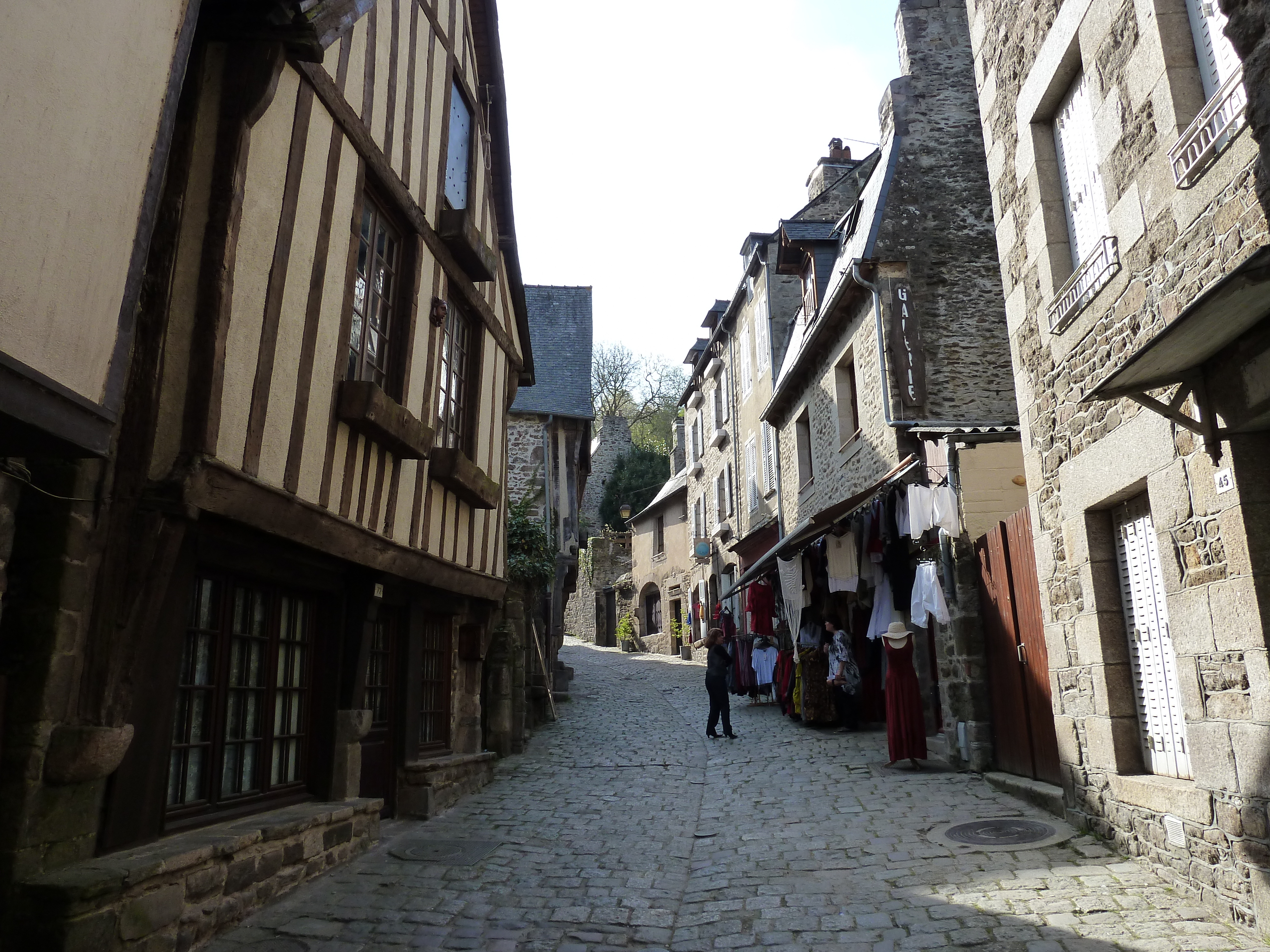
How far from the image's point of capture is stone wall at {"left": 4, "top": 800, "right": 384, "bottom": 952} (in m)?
2.93

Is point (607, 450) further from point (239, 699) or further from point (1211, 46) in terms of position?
point (1211, 46)

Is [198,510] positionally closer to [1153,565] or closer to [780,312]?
[1153,565]

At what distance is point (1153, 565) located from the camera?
4438 millimetres

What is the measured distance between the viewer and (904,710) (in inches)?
286

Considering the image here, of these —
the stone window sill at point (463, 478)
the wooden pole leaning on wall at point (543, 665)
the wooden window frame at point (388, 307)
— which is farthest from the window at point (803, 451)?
the wooden window frame at point (388, 307)

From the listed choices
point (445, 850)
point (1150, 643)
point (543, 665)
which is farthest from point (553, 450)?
point (1150, 643)

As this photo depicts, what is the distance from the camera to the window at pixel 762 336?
15969 millimetres

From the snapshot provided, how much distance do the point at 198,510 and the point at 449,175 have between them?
4.08 metres

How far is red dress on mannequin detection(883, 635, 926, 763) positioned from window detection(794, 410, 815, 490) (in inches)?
262

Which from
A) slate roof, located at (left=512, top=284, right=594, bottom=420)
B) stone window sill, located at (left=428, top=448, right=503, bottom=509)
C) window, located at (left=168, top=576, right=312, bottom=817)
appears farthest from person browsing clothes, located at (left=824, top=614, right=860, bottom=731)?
slate roof, located at (left=512, top=284, right=594, bottom=420)

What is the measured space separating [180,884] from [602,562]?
26074 millimetres

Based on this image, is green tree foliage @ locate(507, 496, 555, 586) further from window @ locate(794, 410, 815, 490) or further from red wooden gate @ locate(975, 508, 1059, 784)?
red wooden gate @ locate(975, 508, 1059, 784)

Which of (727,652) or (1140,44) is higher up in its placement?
(1140,44)

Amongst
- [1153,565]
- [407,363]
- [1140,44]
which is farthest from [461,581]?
[1140,44]
